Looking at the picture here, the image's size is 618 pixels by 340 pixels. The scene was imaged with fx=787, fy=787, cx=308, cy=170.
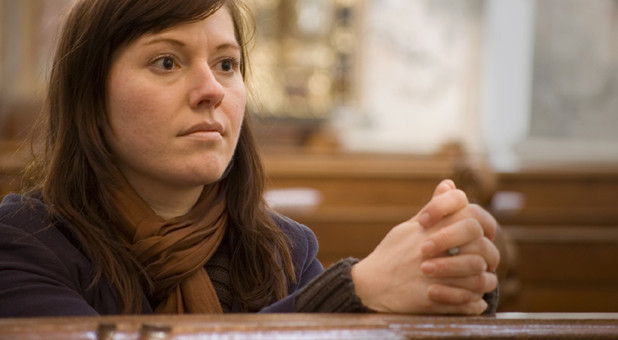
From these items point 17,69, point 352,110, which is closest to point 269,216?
point 17,69

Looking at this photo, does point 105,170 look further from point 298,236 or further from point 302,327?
point 302,327

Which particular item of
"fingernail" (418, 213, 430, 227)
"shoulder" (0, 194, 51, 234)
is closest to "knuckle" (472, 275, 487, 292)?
"fingernail" (418, 213, 430, 227)

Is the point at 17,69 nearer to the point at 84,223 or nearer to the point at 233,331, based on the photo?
the point at 84,223

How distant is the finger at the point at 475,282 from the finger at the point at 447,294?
15 mm

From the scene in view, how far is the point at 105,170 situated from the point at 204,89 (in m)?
0.24

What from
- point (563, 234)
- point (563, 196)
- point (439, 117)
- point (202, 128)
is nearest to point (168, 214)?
point (202, 128)

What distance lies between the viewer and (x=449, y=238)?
3.50 ft

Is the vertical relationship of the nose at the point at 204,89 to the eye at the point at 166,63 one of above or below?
below

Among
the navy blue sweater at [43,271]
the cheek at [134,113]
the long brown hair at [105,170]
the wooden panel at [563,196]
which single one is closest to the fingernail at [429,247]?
the navy blue sweater at [43,271]

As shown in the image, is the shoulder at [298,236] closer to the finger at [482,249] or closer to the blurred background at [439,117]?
the blurred background at [439,117]

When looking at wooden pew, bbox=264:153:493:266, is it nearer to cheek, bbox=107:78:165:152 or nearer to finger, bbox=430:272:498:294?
cheek, bbox=107:78:165:152

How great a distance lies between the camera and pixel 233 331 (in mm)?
688

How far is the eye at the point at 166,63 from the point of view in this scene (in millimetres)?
1260

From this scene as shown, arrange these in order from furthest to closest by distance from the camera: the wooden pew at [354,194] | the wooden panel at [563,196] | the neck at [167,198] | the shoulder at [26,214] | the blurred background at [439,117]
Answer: the wooden panel at [563,196] → the blurred background at [439,117] → the wooden pew at [354,194] → the neck at [167,198] → the shoulder at [26,214]
